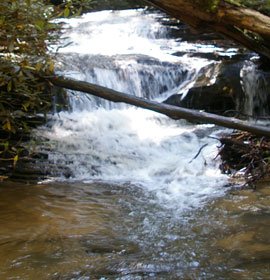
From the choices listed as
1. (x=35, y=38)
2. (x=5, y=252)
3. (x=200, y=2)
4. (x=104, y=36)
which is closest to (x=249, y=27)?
(x=200, y=2)

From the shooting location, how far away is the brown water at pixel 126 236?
2.60 metres

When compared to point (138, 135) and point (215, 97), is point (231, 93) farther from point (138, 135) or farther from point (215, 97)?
point (138, 135)

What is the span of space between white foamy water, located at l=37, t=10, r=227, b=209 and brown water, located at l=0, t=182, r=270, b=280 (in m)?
0.48

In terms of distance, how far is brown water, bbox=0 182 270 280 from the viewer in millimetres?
2602

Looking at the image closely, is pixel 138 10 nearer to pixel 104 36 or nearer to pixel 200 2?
pixel 104 36

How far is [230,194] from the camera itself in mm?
4363

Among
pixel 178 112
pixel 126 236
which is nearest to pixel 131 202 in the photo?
pixel 126 236

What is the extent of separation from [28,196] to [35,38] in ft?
5.94

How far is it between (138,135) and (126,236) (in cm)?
382

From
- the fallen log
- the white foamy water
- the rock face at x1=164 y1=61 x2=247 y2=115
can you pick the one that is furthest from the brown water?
the rock face at x1=164 y1=61 x2=247 y2=115

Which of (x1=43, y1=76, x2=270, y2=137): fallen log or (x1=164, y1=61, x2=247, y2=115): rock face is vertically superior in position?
(x1=43, y1=76, x2=270, y2=137): fallen log

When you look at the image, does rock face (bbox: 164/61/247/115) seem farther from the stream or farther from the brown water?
the brown water

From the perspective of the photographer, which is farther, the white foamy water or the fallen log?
the white foamy water

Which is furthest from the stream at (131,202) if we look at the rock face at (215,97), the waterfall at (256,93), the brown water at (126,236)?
the waterfall at (256,93)
